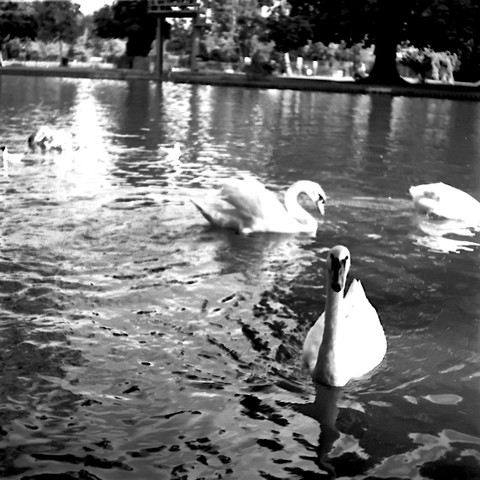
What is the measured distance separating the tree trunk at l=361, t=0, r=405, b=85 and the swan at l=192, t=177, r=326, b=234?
37.0 m

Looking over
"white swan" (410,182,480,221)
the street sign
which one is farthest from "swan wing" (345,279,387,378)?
the street sign

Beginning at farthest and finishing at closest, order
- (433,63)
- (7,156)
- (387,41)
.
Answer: (433,63) < (387,41) < (7,156)

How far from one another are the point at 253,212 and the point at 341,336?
12.4ft

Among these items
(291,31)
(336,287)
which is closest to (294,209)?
(336,287)

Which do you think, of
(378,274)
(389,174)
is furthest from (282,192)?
(378,274)

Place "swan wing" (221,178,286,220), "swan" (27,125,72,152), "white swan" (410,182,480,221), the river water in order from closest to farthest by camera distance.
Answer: the river water
"swan wing" (221,178,286,220)
"white swan" (410,182,480,221)
"swan" (27,125,72,152)

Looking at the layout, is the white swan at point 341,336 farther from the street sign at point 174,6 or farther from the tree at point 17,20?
the tree at point 17,20

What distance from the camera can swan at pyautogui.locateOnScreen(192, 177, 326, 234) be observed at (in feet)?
27.8

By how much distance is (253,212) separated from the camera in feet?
27.9

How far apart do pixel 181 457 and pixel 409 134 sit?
671 inches

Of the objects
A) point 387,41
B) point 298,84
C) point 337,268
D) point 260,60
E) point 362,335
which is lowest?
point 362,335

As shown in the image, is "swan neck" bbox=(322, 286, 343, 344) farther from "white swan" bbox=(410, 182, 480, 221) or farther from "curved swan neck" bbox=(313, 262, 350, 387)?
"white swan" bbox=(410, 182, 480, 221)

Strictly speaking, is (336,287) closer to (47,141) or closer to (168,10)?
(47,141)

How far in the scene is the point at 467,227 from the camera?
9.24m
